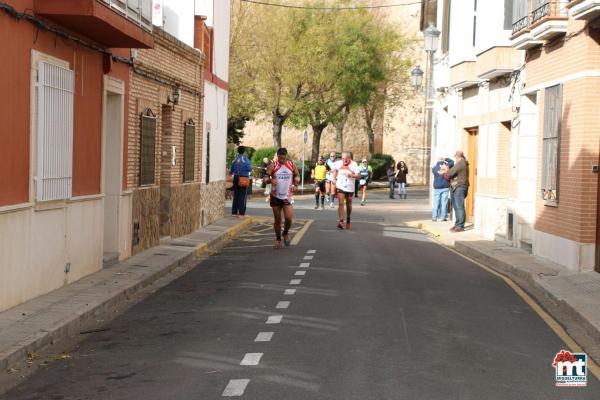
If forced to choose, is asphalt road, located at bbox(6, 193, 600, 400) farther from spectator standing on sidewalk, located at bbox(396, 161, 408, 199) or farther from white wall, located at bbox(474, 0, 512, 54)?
spectator standing on sidewalk, located at bbox(396, 161, 408, 199)

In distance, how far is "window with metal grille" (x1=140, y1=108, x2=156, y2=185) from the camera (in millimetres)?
17797

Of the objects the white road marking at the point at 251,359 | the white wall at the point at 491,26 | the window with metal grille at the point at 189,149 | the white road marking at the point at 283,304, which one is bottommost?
the white road marking at the point at 251,359

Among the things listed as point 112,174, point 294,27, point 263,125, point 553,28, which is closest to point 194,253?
point 112,174

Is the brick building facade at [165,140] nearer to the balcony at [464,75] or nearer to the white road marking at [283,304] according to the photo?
the white road marking at [283,304]

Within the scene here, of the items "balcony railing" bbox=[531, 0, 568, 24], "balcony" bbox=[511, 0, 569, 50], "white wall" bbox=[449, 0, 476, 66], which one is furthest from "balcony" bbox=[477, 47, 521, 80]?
"balcony railing" bbox=[531, 0, 568, 24]

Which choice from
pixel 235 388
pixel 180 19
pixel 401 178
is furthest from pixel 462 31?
pixel 235 388

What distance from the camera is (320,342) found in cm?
898

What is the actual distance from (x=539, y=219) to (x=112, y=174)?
7.81 meters

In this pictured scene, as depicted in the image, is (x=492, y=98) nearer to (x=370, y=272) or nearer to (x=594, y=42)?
(x=594, y=42)

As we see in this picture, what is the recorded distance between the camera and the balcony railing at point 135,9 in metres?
13.3

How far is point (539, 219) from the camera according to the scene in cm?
1839

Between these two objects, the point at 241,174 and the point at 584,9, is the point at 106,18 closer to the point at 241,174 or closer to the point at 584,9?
the point at 584,9

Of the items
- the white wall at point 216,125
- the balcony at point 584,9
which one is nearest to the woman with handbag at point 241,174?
the white wall at point 216,125

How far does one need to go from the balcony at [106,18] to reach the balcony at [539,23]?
21.9 feet
